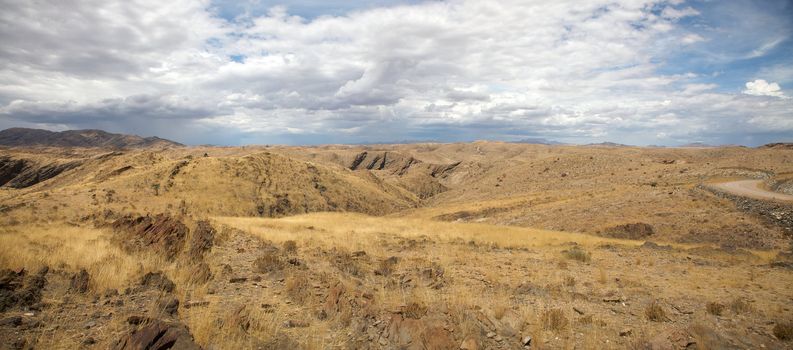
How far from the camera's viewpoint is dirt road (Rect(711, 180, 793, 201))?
27344 mm

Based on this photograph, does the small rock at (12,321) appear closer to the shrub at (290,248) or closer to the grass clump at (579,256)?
the shrub at (290,248)

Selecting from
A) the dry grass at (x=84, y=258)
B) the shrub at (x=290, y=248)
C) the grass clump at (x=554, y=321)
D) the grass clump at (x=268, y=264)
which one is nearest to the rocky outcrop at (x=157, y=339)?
the dry grass at (x=84, y=258)

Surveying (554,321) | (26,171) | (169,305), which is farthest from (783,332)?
(26,171)

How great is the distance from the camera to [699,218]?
2530 cm

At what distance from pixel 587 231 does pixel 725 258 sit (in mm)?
10852

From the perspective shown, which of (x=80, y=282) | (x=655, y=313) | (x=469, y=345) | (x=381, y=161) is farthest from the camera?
(x=381, y=161)

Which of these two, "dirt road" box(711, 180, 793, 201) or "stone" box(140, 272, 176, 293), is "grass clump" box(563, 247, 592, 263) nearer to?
"stone" box(140, 272, 176, 293)

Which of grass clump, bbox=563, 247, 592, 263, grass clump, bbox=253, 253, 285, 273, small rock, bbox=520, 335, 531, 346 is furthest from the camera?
grass clump, bbox=563, 247, 592, 263

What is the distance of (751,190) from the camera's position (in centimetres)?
3134

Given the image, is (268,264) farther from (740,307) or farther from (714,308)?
(740,307)

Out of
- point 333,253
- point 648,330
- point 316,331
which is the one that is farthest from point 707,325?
point 333,253

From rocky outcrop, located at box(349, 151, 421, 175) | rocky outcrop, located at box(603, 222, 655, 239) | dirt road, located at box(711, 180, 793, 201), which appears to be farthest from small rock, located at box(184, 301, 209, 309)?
rocky outcrop, located at box(349, 151, 421, 175)

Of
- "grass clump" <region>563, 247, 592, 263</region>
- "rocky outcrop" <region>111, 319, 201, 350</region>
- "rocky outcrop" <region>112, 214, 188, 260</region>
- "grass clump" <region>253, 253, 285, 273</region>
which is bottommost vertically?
"grass clump" <region>563, 247, 592, 263</region>

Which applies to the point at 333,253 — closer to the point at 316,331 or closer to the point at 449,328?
the point at 316,331
